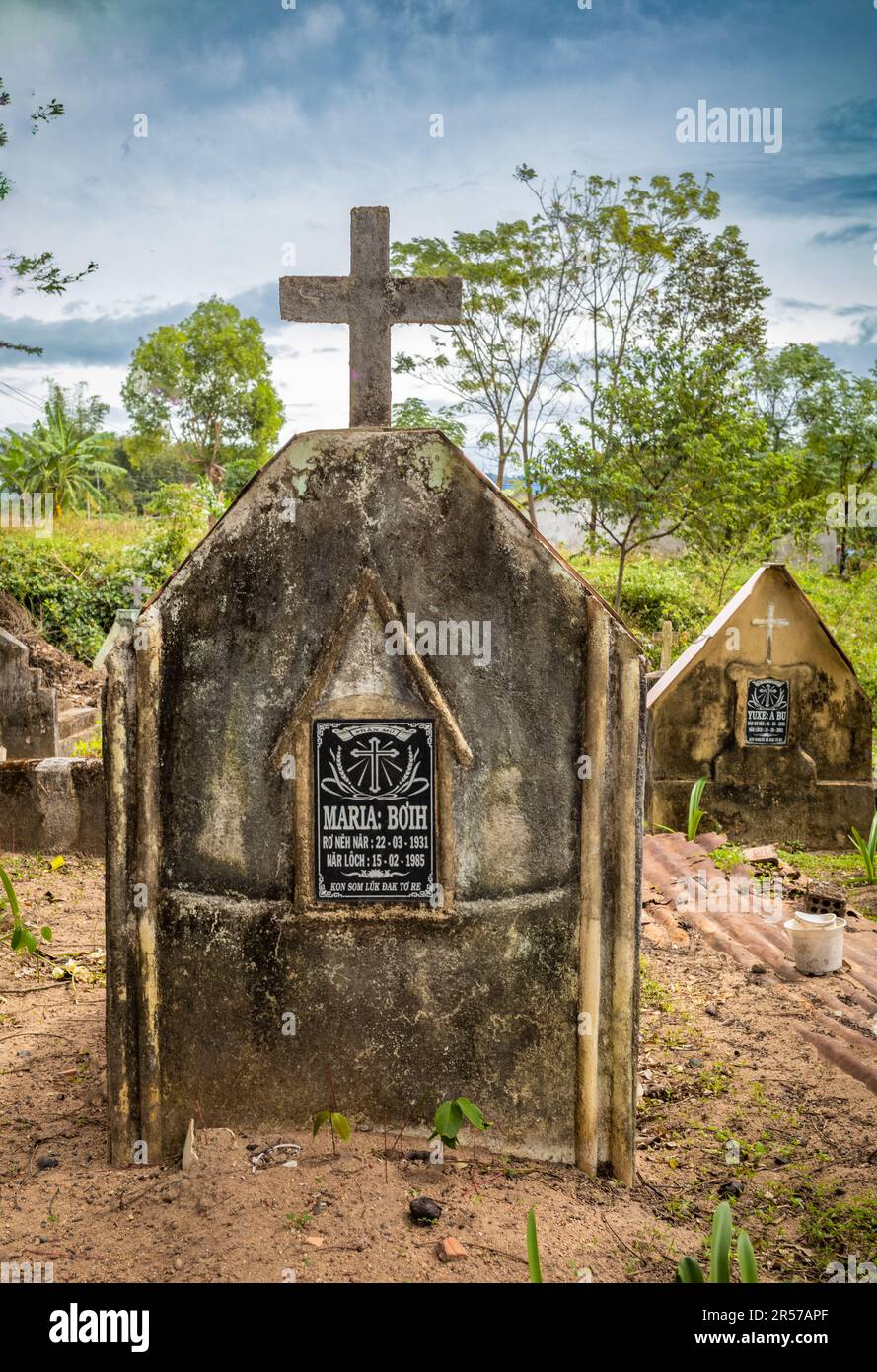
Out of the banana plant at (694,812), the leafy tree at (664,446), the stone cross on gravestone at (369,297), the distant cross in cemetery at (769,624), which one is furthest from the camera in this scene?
the leafy tree at (664,446)

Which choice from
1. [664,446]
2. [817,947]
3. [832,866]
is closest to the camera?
[817,947]

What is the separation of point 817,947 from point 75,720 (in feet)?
31.8

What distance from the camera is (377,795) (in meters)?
3.48

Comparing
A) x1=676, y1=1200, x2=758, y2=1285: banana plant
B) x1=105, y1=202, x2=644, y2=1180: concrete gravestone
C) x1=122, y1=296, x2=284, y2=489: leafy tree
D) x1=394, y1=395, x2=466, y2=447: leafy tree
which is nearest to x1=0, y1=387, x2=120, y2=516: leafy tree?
x1=122, y1=296, x2=284, y2=489: leafy tree

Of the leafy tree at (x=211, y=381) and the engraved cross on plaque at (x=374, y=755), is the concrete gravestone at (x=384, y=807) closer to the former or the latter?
the engraved cross on plaque at (x=374, y=755)

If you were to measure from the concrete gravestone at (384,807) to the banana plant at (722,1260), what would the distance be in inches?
37.3

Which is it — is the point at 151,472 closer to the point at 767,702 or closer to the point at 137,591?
the point at 767,702

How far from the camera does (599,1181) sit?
139 inches

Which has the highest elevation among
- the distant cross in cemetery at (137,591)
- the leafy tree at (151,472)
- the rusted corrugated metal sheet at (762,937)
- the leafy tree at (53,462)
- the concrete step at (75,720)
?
the leafy tree at (151,472)

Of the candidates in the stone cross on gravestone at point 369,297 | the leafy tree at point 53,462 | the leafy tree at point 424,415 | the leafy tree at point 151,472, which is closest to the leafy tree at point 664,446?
the leafy tree at point 424,415

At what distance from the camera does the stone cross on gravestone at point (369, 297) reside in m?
3.71

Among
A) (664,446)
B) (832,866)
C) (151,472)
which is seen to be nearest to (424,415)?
(664,446)

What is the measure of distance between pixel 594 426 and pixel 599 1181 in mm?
15286
